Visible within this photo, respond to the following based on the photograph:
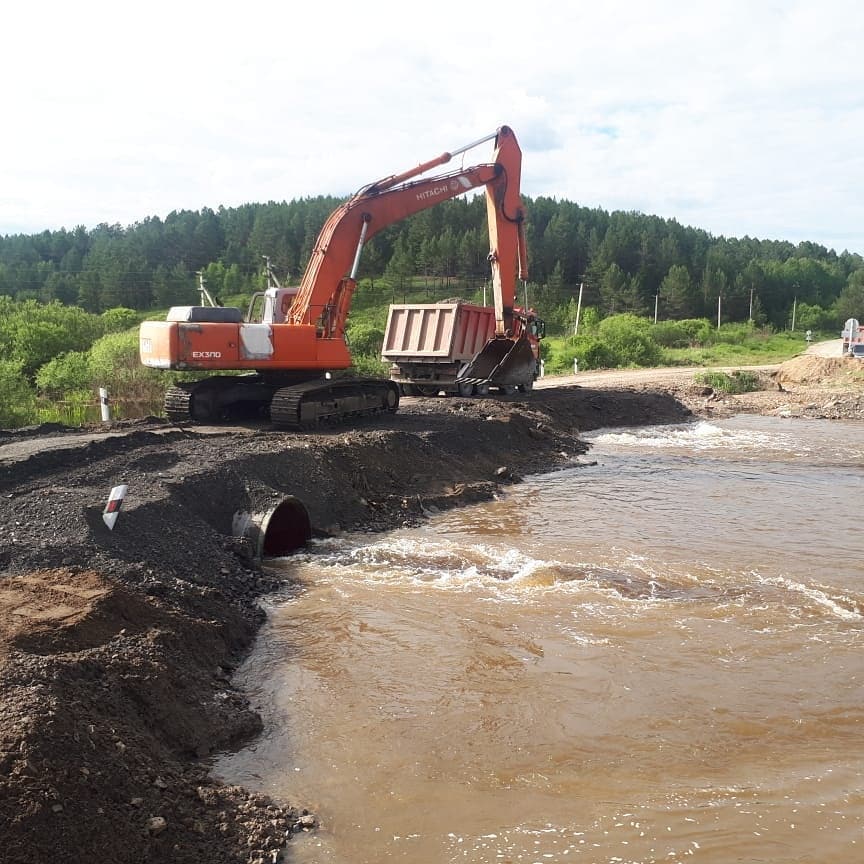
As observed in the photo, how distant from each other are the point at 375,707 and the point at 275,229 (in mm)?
84427

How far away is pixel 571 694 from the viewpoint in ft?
18.0

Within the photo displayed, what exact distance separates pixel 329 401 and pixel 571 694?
8.79 meters

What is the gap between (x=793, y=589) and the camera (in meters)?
7.64

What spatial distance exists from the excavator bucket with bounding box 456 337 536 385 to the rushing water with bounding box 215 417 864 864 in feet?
30.9

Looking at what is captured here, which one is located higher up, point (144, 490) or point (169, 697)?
point (144, 490)

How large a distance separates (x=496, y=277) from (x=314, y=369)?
22.2 feet

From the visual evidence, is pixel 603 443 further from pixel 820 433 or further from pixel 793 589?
pixel 793 589

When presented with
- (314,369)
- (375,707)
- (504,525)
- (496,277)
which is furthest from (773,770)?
(496,277)

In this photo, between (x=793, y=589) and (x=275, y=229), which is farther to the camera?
(x=275, y=229)

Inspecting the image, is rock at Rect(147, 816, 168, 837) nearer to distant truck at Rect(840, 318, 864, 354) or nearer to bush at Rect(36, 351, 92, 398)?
bush at Rect(36, 351, 92, 398)

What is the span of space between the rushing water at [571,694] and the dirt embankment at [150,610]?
38 cm

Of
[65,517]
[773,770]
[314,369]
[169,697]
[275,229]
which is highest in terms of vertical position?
[275,229]

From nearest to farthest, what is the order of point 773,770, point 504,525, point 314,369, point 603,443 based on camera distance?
point 773,770
point 504,525
point 314,369
point 603,443

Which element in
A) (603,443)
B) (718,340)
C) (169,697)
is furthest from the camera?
(718,340)
